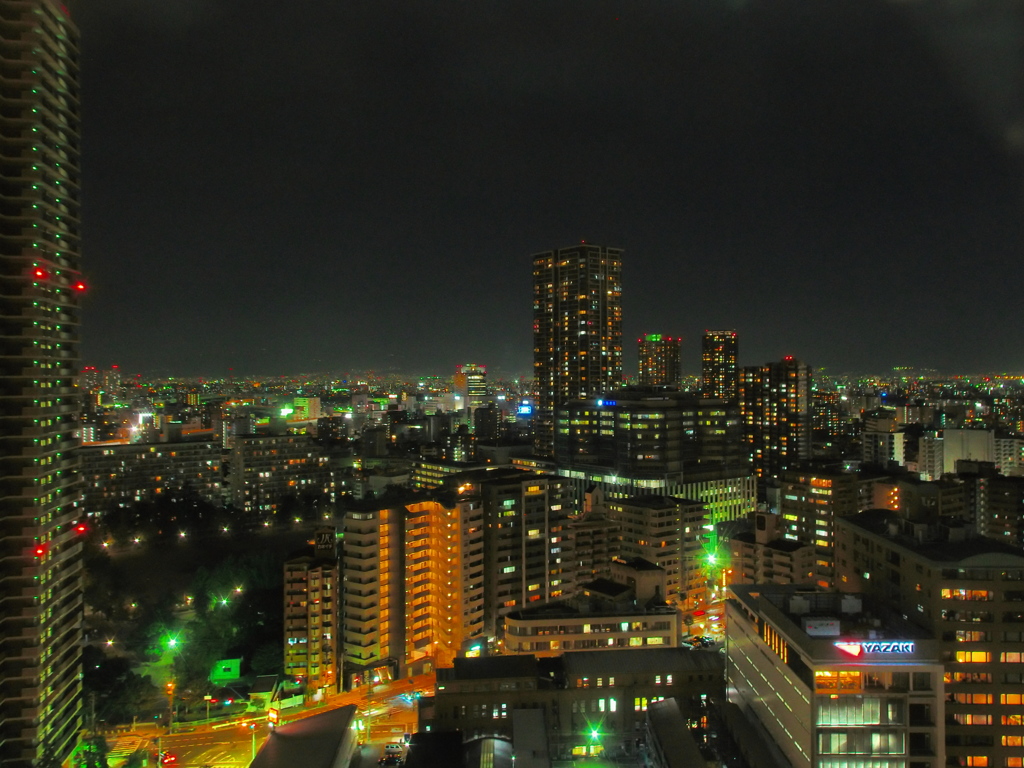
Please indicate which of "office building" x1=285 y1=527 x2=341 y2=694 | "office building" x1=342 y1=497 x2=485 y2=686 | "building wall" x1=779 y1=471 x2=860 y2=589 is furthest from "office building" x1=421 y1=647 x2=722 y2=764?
"building wall" x1=779 y1=471 x2=860 y2=589

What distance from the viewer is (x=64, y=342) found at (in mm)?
10375

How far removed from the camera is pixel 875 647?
25.8 ft

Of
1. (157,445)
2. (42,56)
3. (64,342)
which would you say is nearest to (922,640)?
(64,342)

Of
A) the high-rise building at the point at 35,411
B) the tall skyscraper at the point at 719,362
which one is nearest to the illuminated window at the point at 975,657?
the high-rise building at the point at 35,411

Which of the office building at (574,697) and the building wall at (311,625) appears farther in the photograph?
the building wall at (311,625)

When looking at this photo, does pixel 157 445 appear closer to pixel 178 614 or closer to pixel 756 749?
pixel 178 614

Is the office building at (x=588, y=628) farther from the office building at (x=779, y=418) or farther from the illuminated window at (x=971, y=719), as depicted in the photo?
the office building at (x=779, y=418)

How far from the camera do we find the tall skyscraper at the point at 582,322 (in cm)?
3906

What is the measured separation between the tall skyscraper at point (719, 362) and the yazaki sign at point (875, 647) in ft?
131

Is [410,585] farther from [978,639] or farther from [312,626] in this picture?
[978,639]

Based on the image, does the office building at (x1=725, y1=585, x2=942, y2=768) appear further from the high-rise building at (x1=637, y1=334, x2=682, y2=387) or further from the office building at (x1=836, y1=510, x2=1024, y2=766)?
the high-rise building at (x1=637, y1=334, x2=682, y2=387)

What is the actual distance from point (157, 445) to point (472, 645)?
825 inches

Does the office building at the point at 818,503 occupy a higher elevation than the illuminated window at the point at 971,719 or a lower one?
higher

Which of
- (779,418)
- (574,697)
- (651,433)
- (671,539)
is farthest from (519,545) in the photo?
(779,418)
